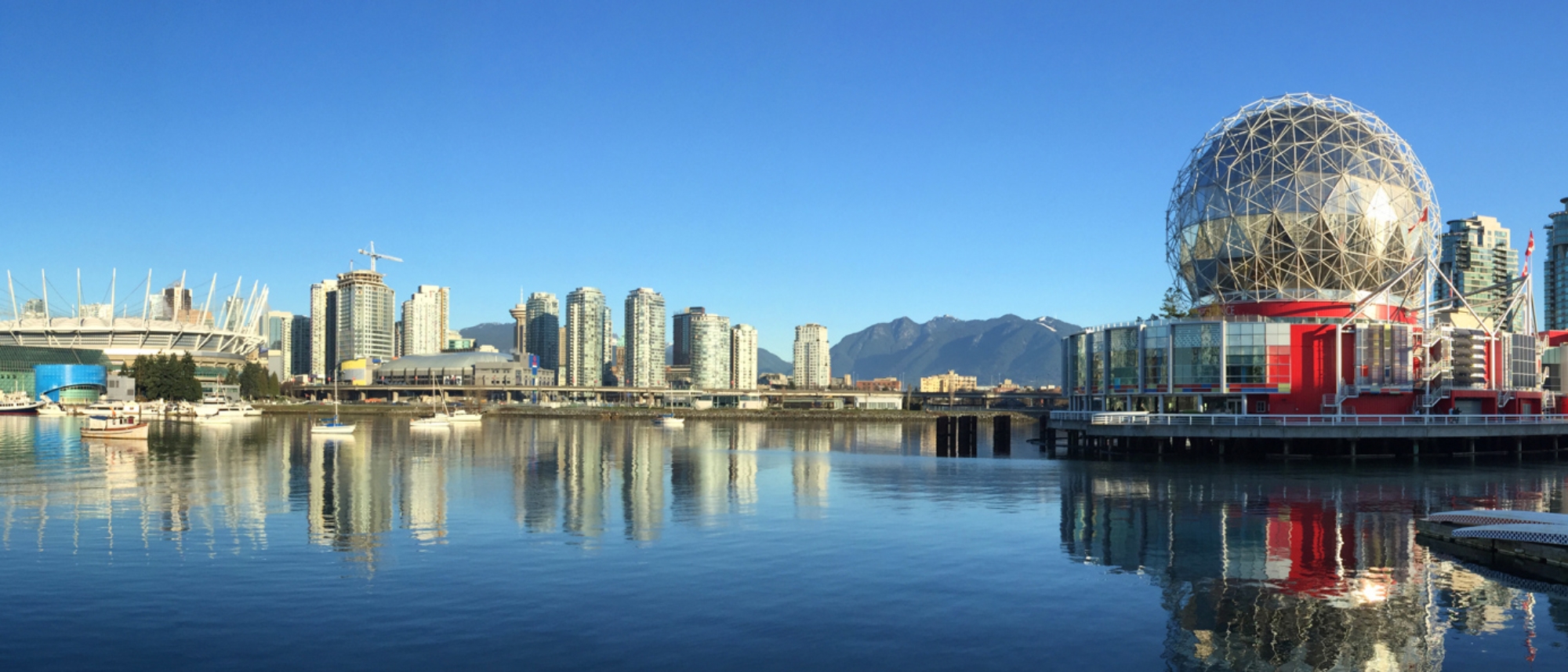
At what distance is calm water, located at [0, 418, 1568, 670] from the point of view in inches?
750

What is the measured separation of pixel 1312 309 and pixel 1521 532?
5027cm

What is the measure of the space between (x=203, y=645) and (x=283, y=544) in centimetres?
1140

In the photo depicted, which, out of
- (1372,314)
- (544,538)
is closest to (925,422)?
(1372,314)

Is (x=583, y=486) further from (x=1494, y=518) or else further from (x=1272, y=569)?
(x=1494, y=518)

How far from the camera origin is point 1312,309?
249 ft

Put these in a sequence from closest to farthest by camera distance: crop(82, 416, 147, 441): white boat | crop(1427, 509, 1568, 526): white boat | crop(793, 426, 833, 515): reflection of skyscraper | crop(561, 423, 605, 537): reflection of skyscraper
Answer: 1. crop(1427, 509, 1568, 526): white boat
2. crop(561, 423, 605, 537): reflection of skyscraper
3. crop(793, 426, 833, 515): reflection of skyscraper
4. crop(82, 416, 147, 441): white boat

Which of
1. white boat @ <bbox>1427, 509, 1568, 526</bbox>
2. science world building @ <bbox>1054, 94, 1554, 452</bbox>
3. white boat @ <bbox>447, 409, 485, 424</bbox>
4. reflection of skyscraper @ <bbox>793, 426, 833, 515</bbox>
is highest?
science world building @ <bbox>1054, 94, 1554, 452</bbox>

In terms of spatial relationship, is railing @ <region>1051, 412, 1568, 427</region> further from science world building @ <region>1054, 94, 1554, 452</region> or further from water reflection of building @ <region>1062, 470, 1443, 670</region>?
water reflection of building @ <region>1062, 470, 1443, 670</region>

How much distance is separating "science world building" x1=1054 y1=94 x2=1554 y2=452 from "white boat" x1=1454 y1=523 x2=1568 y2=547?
3697 centimetres

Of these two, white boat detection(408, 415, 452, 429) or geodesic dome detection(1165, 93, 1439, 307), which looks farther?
white boat detection(408, 415, 452, 429)

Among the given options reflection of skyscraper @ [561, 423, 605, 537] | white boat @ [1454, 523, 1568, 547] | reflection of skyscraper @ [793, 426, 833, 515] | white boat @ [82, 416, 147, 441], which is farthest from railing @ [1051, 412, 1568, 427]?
white boat @ [82, 416, 147, 441]

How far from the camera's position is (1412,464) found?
63406mm

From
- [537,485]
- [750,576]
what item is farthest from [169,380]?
[750,576]

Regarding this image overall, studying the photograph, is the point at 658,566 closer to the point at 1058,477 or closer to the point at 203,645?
the point at 203,645
